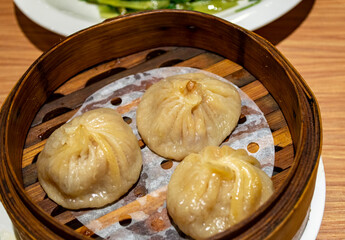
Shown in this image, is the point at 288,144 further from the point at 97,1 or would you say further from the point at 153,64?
the point at 97,1

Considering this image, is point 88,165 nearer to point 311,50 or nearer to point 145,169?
point 145,169

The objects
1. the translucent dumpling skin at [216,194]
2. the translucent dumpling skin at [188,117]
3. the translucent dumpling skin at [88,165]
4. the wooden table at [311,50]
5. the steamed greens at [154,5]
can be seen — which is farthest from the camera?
the steamed greens at [154,5]

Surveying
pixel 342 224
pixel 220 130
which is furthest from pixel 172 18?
pixel 342 224

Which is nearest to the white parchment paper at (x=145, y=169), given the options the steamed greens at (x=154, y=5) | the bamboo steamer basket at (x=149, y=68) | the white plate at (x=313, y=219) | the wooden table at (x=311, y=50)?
the bamboo steamer basket at (x=149, y=68)

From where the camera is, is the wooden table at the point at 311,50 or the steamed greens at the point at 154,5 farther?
the steamed greens at the point at 154,5

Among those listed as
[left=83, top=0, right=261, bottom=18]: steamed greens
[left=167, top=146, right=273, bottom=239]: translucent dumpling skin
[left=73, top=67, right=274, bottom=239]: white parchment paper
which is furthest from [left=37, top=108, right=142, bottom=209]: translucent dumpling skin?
[left=83, top=0, right=261, bottom=18]: steamed greens

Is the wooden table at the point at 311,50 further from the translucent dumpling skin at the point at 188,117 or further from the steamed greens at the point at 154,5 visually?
the translucent dumpling skin at the point at 188,117

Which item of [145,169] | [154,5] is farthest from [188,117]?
[154,5]
